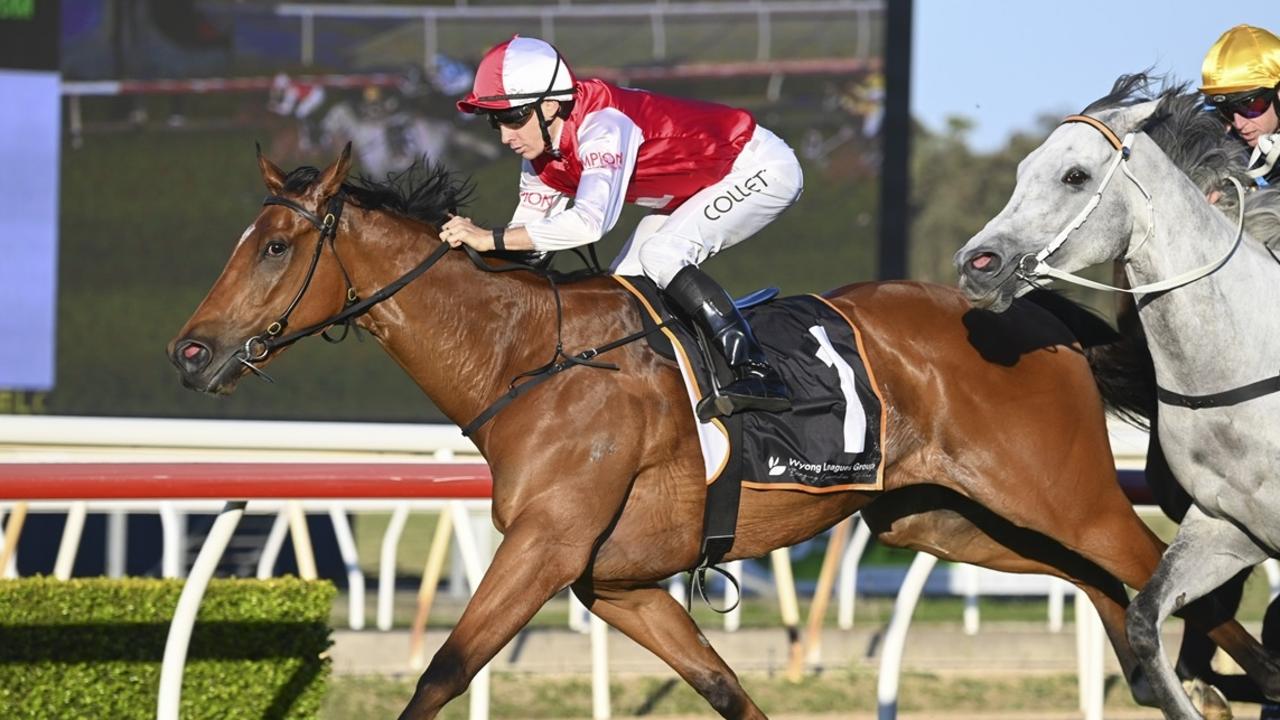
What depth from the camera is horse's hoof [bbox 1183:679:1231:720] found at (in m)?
3.91

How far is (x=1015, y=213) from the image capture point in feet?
11.4

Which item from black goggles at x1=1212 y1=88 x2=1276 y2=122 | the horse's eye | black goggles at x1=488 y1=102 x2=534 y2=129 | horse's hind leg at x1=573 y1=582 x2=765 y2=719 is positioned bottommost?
horse's hind leg at x1=573 y1=582 x2=765 y2=719

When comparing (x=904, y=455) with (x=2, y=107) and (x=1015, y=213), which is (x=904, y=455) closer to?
(x=1015, y=213)

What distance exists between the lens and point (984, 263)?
341 centimetres

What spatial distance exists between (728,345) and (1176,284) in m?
0.96

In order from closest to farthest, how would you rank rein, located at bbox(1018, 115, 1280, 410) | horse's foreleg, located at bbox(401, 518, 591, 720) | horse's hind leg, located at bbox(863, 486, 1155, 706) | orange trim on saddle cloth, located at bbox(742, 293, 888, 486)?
horse's foreleg, located at bbox(401, 518, 591, 720), rein, located at bbox(1018, 115, 1280, 410), orange trim on saddle cloth, located at bbox(742, 293, 888, 486), horse's hind leg, located at bbox(863, 486, 1155, 706)

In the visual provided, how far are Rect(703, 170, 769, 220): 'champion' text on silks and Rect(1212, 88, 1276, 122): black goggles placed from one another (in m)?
1.05

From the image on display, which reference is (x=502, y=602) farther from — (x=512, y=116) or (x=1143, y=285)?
(x=1143, y=285)

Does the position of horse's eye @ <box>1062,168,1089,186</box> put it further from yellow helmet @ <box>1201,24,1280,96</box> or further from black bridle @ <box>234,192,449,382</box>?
black bridle @ <box>234,192,449,382</box>

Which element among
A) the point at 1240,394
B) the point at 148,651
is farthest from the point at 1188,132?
the point at 148,651

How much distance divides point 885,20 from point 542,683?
3.31m

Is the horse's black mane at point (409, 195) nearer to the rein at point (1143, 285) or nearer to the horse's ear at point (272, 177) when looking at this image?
the horse's ear at point (272, 177)

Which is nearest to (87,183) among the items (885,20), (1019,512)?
(885,20)

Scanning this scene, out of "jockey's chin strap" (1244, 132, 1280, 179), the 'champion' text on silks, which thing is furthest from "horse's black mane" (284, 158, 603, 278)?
"jockey's chin strap" (1244, 132, 1280, 179)
